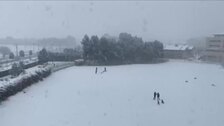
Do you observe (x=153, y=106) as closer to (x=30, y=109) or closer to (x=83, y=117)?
(x=83, y=117)

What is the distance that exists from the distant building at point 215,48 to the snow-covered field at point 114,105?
13.9 m

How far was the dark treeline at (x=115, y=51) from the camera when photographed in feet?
64.3

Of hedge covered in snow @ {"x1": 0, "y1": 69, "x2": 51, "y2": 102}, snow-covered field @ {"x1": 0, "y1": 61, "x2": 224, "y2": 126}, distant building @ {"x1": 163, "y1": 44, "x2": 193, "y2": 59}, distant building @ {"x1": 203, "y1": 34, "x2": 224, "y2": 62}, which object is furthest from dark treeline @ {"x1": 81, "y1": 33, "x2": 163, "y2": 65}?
snow-covered field @ {"x1": 0, "y1": 61, "x2": 224, "y2": 126}

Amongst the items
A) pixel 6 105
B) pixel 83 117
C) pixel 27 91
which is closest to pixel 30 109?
pixel 6 105

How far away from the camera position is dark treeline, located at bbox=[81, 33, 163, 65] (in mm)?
19594

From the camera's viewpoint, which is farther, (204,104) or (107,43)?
(107,43)

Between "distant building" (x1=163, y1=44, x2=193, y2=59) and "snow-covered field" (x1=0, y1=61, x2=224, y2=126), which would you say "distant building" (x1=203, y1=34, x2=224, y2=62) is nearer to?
"distant building" (x1=163, y1=44, x2=193, y2=59)

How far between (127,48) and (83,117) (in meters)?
14.6

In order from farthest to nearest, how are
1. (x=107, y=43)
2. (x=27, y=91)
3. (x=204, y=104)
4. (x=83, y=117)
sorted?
1. (x=107, y=43)
2. (x=27, y=91)
3. (x=204, y=104)
4. (x=83, y=117)

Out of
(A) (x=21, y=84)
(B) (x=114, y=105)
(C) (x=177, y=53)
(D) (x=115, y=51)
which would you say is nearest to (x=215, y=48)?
(C) (x=177, y=53)

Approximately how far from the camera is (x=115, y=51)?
19.8 metres

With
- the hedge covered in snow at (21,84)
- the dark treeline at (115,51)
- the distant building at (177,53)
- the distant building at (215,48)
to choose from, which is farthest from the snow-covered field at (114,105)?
the distant building at (177,53)

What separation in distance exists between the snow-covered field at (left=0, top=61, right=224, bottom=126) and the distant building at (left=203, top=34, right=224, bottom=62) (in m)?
13.9

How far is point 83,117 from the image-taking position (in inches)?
253
